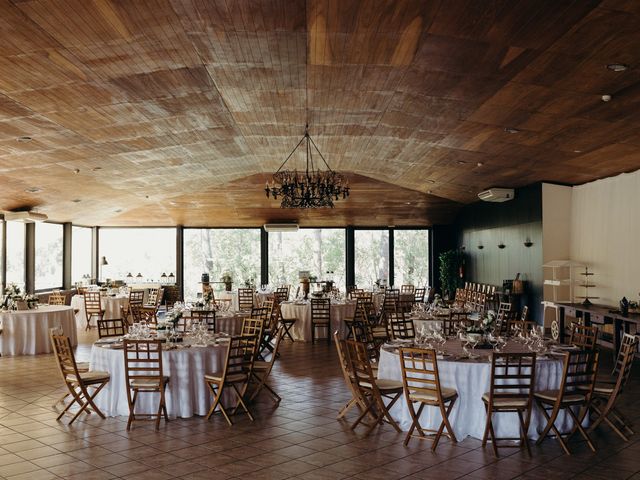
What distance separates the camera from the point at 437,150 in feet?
37.3

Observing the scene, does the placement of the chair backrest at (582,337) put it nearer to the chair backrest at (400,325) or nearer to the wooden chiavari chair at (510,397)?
the wooden chiavari chair at (510,397)

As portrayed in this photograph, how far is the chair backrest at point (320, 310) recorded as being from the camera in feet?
40.9

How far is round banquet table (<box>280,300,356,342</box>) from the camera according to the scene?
12.7 m

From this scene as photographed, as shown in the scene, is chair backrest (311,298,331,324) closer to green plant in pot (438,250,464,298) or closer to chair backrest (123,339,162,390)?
chair backrest (123,339,162,390)

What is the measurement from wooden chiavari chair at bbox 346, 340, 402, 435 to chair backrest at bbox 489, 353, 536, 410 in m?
0.97

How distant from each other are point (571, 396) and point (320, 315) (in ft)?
24.6

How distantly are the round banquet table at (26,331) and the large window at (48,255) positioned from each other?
5325 millimetres

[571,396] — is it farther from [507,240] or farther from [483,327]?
[507,240]

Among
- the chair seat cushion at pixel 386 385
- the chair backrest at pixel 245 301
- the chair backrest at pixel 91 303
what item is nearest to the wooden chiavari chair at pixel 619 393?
the chair seat cushion at pixel 386 385

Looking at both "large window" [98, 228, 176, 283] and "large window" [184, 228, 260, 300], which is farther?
"large window" [98, 228, 176, 283]

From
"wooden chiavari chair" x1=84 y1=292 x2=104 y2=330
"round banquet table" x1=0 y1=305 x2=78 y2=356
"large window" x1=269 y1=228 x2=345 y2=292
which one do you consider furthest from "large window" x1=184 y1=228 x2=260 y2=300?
"round banquet table" x1=0 y1=305 x2=78 y2=356

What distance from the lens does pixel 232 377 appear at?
21.3 feet

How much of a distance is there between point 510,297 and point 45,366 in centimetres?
1004

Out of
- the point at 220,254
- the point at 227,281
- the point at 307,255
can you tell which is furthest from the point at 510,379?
the point at 220,254
